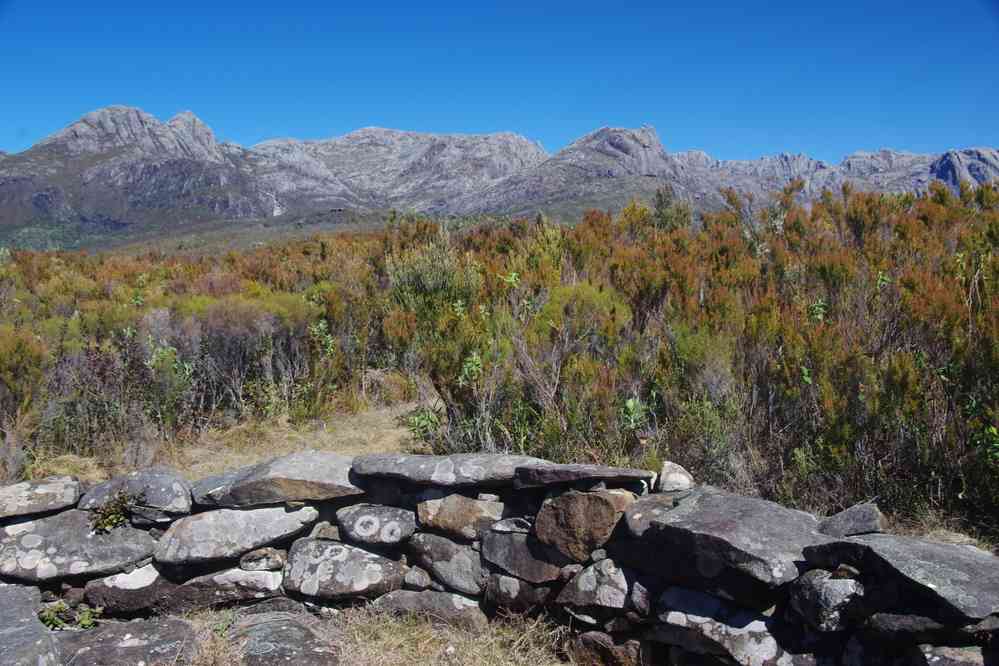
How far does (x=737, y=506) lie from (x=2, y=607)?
397cm

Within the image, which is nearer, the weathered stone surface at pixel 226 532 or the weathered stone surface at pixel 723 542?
the weathered stone surface at pixel 723 542

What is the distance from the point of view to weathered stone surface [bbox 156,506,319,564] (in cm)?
397

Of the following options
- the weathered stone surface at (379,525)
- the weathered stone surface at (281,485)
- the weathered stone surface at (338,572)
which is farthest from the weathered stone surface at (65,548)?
the weathered stone surface at (379,525)

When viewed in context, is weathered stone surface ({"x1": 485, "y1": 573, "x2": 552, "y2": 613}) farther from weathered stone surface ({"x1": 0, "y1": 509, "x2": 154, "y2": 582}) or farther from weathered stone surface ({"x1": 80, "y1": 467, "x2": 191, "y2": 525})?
weathered stone surface ({"x1": 0, "y1": 509, "x2": 154, "y2": 582})

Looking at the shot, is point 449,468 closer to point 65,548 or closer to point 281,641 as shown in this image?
point 281,641

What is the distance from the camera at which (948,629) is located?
2234mm

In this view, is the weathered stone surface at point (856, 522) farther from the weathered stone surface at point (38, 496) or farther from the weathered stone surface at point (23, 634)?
the weathered stone surface at point (38, 496)

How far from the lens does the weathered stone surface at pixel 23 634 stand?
10.4 feet

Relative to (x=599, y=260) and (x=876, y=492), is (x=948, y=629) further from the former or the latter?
(x=599, y=260)

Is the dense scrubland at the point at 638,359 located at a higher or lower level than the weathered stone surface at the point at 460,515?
higher

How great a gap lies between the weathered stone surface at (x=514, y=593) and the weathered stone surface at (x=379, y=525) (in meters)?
0.61

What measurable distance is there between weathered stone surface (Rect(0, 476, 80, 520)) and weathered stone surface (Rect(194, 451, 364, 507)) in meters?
0.76

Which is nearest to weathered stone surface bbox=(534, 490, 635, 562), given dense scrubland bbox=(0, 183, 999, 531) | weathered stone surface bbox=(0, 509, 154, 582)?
dense scrubland bbox=(0, 183, 999, 531)

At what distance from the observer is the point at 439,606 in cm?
388
